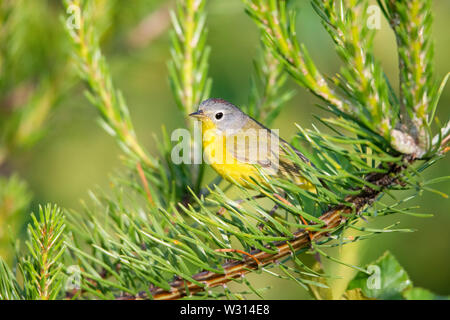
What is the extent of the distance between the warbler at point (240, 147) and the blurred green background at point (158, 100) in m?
0.19

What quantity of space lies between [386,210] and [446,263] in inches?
36.7

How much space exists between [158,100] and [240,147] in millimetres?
1433

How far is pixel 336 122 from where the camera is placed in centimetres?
72

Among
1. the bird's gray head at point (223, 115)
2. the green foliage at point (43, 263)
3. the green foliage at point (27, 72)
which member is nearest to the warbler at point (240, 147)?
the bird's gray head at point (223, 115)

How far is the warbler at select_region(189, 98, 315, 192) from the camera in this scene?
4.67 feet

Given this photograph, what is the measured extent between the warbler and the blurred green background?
0.19 meters

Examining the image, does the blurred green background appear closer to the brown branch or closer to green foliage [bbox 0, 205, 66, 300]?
the brown branch

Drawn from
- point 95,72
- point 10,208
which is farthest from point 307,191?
point 10,208

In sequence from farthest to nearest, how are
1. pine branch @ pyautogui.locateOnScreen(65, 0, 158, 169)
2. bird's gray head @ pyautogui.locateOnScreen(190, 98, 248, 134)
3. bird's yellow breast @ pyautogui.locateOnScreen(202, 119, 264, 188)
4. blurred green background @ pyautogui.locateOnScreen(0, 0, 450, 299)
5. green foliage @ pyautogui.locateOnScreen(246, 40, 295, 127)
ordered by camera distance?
bird's gray head @ pyautogui.locateOnScreen(190, 98, 248, 134) < blurred green background @ pyautogui.locateOnScreen(0, 0, 450, 299) < bird's yellow breast @ pyautogui.locateOnScreen(202, 119, 264, 188) < green foliage @ pyautogui.locateOnScreen(246, 40, 295, 127) < pine branch @ pyautogui.locateOnScreen(65, 0, 158, 169)

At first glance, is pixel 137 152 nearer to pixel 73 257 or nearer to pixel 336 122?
pixel 73 257

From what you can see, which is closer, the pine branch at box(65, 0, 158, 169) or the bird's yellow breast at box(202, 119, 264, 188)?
the pine branch at box(65, 0, 158, 169)

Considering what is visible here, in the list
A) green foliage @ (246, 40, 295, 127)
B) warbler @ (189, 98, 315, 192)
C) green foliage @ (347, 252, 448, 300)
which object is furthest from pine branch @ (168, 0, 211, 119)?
green foliage @ (347, 252, 448, 300)

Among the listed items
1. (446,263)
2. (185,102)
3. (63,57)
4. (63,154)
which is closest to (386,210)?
(185,102)

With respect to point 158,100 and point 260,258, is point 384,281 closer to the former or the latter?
point 260,258
